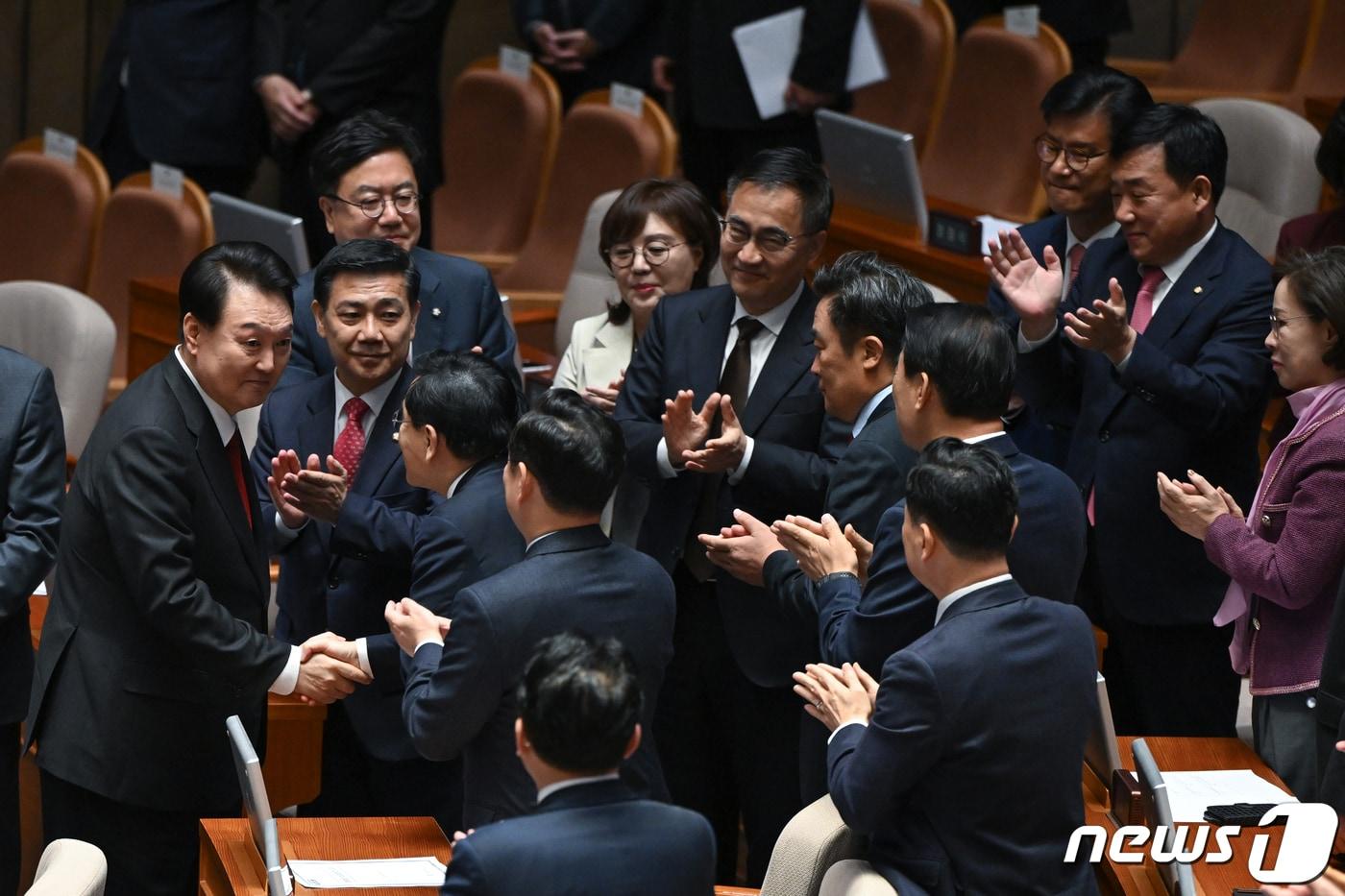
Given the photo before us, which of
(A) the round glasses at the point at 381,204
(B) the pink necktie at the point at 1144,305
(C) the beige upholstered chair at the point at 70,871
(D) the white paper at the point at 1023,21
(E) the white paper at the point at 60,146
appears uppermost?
(D) the white paper at the point at 1023,21

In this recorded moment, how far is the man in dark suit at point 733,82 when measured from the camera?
5.26 meters

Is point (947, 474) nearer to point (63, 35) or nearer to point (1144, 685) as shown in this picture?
point (1144, 685)

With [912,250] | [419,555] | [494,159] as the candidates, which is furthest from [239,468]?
[494,159]

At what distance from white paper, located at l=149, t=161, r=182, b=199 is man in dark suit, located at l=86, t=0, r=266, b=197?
262 millimetres

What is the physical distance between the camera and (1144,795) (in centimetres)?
277

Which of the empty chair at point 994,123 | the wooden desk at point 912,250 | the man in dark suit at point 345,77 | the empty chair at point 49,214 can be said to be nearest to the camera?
the wooden desk at point 912,250

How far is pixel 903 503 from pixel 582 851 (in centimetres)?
77

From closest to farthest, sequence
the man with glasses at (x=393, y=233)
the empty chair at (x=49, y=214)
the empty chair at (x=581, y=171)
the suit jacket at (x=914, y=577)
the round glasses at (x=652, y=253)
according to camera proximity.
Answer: the suit jacket at (x=914, y=577) → the man with glasses at (x=393, y=233) → the round glasses at (x=652, y=253) → the empty chair at (x=581, y=171) → the empty chair at (x=49, y=214)

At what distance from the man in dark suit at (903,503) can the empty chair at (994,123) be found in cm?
274

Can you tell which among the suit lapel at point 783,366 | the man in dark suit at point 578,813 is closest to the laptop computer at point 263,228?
the suit lapel at point 783,366

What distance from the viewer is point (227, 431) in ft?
10.1

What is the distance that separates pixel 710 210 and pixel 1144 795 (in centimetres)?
176

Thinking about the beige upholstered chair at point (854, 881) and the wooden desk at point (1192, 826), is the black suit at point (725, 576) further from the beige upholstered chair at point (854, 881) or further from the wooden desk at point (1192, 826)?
the beige upholstered chair at point (854, 881)

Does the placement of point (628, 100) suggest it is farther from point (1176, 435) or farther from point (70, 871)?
point (70, 871)
